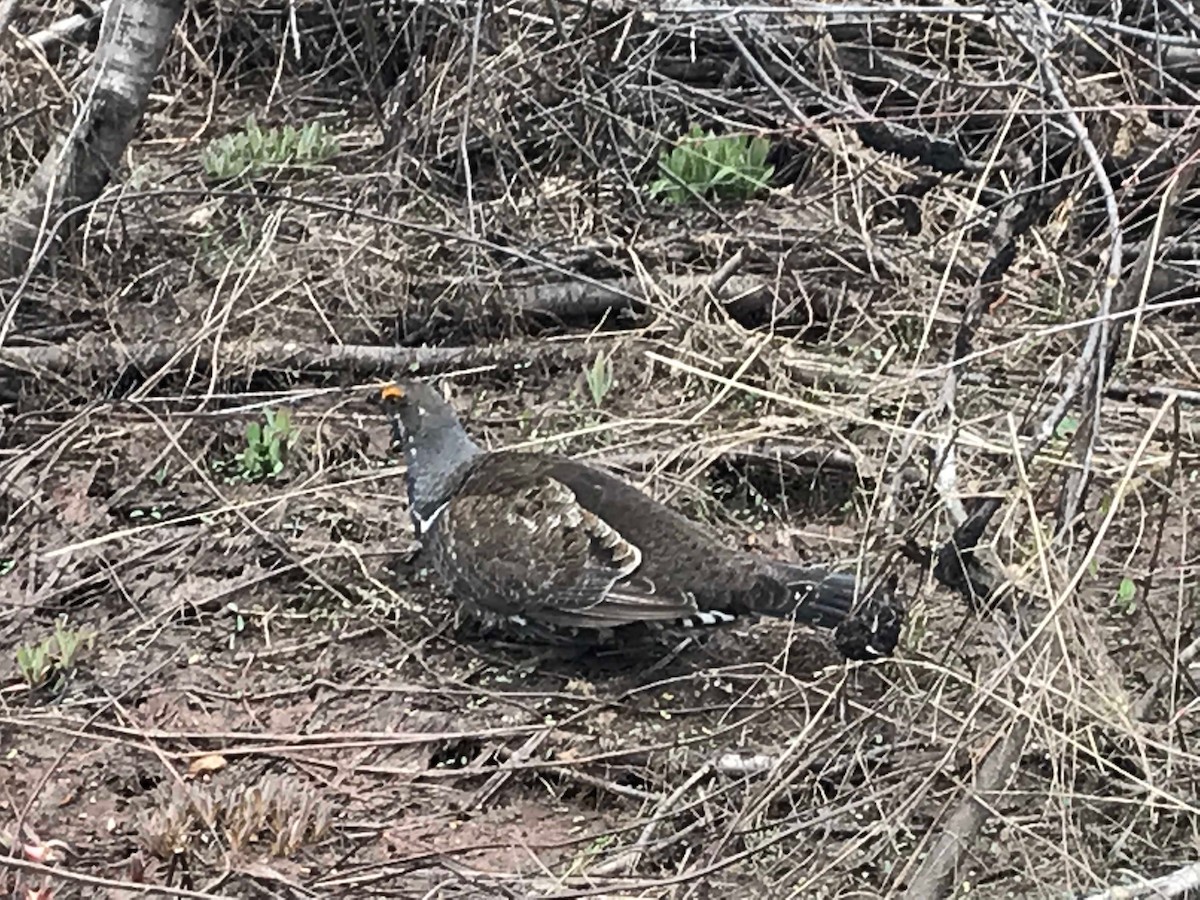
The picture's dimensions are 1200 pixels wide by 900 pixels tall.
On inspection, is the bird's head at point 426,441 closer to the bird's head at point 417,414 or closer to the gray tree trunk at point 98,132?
the bird's head at point 417,414

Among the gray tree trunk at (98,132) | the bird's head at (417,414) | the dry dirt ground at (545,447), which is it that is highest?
the gray tree trunk at (98,132)

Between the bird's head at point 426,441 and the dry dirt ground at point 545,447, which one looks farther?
the bird's head at point 426,441

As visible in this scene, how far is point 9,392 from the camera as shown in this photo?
18.4 feet

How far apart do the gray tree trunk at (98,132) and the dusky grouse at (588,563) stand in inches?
74.3

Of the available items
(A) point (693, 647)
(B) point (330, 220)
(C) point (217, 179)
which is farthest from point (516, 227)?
(A) point (693, 647)

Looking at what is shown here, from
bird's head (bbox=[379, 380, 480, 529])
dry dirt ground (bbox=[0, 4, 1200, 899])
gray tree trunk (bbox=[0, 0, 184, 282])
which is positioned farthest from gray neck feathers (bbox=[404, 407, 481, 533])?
gray tree trunk (bbox=[0, 0, 184, 282])

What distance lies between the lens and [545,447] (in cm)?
533

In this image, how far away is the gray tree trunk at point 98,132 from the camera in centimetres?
550

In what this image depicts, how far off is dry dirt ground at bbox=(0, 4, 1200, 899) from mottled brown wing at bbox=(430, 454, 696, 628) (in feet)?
0.76

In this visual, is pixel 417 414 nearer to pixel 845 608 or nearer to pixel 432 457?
pixel 432 457

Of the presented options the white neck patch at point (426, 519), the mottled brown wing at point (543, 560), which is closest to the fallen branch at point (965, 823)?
the mottled brown wing at point (543, 560)

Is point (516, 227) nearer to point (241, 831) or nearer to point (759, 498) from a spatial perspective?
point (759, 498)

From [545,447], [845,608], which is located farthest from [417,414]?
[845,608]

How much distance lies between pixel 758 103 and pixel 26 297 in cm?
290
